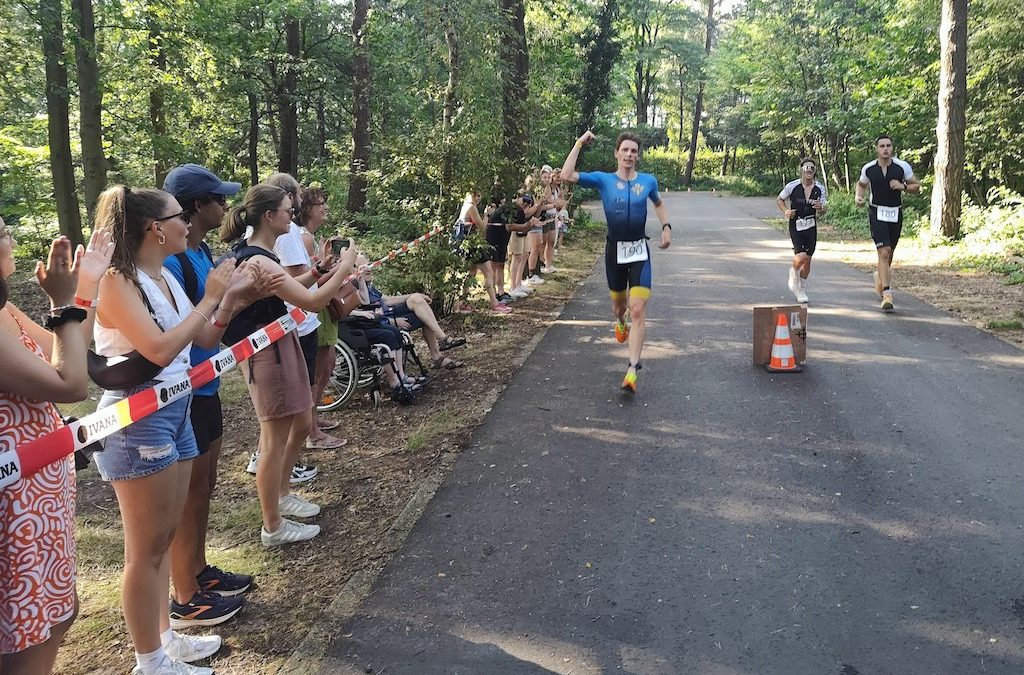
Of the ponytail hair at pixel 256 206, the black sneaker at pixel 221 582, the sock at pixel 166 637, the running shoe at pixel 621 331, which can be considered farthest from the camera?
the running shoe at pixel 621 331

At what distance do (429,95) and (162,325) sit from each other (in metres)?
11.2

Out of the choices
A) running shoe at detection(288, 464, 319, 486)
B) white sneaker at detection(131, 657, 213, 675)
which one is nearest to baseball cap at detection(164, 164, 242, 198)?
white sneaker at detection(131, 657, 213, 675)

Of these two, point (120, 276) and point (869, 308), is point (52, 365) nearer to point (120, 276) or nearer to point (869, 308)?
point (120, 276)

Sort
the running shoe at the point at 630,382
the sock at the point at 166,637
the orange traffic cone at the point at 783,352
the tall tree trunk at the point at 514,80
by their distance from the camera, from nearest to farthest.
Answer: the sock at the point at 166,637 < the running shoe at the point at 630,382 < the orange traffic cone at the point at 783,352 < the tall tree trunk at the point at 514,80

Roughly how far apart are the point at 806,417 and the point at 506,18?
11165 millimetres

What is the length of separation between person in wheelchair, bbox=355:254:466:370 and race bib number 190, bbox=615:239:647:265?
2.06 meters

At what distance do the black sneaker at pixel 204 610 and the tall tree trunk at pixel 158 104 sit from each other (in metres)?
15.3

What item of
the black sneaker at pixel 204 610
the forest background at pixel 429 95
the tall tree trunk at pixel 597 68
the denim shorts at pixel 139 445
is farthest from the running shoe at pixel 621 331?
the tall tree trunk at pixel 597 68

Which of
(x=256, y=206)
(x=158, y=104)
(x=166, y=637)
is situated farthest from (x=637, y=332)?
(x=158, y=104)

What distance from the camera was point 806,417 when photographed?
5.95 meters

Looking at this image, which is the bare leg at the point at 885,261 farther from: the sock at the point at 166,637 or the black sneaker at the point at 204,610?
the sock at the point at 166,637

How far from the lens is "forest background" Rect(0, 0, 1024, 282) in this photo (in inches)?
492

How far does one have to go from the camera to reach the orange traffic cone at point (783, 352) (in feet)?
23.4

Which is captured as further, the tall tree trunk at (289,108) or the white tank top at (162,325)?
the tall tree trunk at (289,108)
